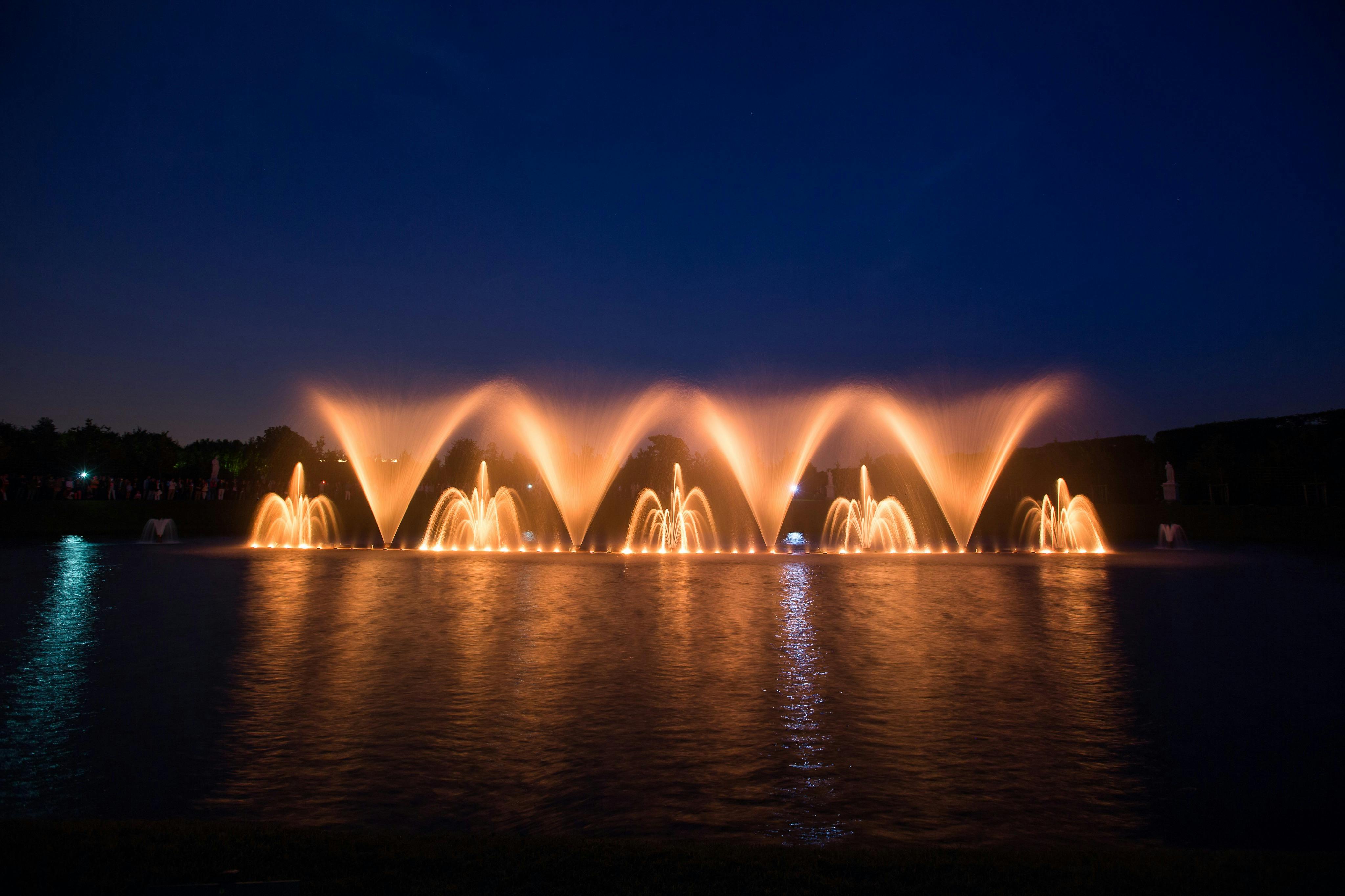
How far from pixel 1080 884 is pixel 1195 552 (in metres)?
29.6

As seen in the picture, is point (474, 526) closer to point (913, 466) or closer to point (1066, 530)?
point (1066, 530)

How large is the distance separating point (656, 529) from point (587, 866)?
110 feet

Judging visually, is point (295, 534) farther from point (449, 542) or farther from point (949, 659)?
point (949, 659)

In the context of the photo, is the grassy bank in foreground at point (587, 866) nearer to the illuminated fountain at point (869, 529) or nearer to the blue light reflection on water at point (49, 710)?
the blue light reflection on water at point (49, 710)

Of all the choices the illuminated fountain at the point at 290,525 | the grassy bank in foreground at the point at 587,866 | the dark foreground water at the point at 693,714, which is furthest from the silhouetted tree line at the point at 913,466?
the grassy bank in foreground at the point at 587,866

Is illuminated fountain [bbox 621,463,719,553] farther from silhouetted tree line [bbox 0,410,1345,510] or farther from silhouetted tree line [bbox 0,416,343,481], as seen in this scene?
silhouetted tree line [bbox 0,416,343,481]

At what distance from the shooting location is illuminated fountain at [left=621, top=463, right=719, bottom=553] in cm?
3123

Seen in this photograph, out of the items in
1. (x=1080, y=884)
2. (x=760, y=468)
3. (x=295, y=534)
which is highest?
(x=760, y=468)

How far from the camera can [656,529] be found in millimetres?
37469

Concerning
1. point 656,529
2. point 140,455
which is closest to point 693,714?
point 656,529

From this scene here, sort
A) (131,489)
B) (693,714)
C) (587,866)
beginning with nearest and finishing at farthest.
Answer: (587,866) < (693,714) < (131,489)

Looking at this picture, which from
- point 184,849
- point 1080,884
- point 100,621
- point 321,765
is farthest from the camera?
point 100,621

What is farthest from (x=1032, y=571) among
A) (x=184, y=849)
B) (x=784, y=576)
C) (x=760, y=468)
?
(x=184, y=849)

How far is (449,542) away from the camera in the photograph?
33.1 metres
